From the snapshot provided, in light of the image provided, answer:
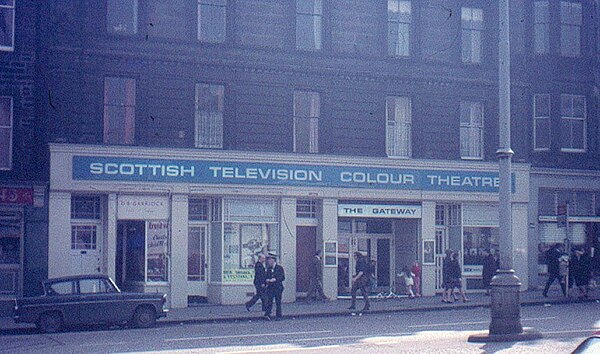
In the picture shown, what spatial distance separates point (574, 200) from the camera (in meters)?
36.8

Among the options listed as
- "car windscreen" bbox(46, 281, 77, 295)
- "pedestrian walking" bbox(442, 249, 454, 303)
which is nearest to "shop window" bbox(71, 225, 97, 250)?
"car windscreen" bbox(46, 281, 77, 295)

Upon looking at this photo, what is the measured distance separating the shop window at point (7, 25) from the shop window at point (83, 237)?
5.86m

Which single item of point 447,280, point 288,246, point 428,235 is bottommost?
point 447,280

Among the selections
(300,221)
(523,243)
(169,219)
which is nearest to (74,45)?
(169,219)

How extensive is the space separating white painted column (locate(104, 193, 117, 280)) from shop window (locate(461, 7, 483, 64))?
13770 mm

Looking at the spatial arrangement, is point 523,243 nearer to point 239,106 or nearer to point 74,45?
point 239,106

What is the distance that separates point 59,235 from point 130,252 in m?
2.64

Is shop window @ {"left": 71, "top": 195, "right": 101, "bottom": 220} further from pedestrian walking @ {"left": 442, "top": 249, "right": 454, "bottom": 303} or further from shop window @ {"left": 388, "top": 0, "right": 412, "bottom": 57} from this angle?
shop window @ {"left": 388, "top": 0, "right": 412, "bottom": 57}

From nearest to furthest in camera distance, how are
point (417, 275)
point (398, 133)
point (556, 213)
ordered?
point (417, 275) → point (398, 133) → point (556, 213)

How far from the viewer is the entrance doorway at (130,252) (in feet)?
100

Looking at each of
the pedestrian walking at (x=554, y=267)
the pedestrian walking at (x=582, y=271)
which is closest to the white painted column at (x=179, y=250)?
the pedestrian walking at (x=554, y=267)

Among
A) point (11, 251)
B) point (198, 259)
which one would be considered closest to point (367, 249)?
point (198, 259)

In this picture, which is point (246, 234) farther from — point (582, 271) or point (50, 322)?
point (582, 271)

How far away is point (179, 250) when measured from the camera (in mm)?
30609
